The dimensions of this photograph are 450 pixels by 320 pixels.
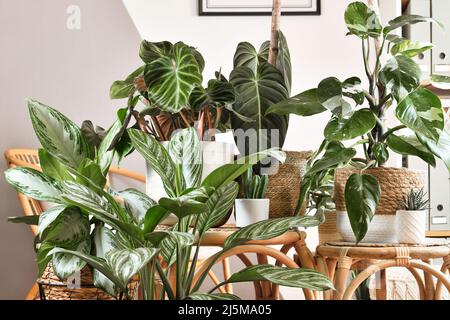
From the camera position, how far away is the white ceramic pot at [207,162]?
1.59 metres

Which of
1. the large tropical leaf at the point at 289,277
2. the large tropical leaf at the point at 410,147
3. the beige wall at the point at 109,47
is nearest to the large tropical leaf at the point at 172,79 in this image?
the large tropical leaf at the point at 289,277

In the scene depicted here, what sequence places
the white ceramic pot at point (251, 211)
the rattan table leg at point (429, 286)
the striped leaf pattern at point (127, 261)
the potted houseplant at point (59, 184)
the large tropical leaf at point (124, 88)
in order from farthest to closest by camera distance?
the rattan table leg at point (429, 286)
the large tropical leaf at point (124, 88)
the white ceramic pot at point (251, 211)
the potted houseplant at point (59, 184)
the striped leaf pattern at point (127, 261)

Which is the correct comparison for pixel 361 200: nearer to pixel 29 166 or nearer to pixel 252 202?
pixel 252 202

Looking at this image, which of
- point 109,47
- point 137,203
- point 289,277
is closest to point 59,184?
point 137,203

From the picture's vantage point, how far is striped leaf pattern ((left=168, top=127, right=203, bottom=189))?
1.43 m

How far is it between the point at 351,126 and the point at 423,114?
160 millimetres

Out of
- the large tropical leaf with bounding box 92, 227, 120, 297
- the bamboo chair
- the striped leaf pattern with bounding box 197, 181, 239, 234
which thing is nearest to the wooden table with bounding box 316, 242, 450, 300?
the striped leaf pattern with bounding box 197, 181, 239, 234

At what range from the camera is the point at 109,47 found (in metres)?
3.50

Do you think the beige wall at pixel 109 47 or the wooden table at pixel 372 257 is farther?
the beige wall at pixel 109 47

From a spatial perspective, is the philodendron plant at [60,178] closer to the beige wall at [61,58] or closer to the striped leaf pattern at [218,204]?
the striped leaf pattern at [218,204]

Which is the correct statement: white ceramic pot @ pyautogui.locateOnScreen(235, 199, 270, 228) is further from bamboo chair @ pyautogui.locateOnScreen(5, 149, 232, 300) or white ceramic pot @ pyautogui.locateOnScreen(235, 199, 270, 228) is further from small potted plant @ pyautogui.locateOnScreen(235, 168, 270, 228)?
bamboo chair @ pyautogui.locateOnScreen(5, 149, 232, 300)

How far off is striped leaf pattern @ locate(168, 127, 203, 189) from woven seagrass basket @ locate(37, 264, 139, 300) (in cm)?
32

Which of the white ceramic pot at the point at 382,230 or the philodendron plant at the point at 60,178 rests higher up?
the philodendron plant at the point at 60,178

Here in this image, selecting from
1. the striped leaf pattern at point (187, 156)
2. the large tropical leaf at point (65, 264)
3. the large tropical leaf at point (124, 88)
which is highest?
the large tropical leaf at point (124, 88)
